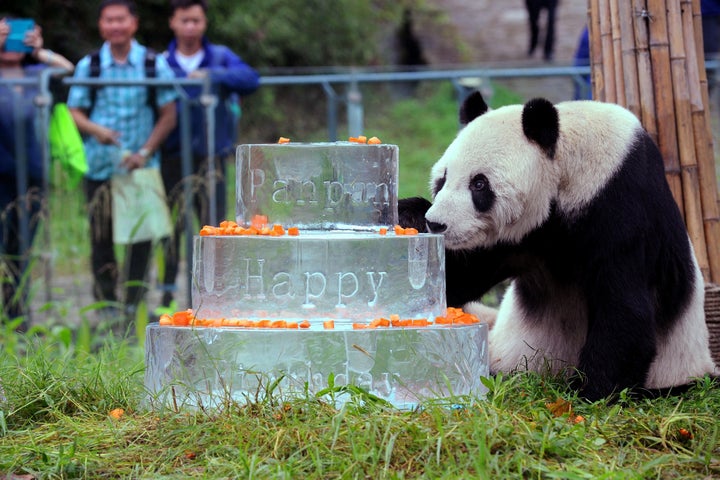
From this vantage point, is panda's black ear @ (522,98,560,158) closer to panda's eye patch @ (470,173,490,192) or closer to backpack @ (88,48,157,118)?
panda's eye patch @ (470,173,490,192)

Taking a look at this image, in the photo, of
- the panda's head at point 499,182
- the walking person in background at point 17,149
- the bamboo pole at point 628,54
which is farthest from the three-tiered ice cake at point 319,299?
the walking person in background at point 17,149

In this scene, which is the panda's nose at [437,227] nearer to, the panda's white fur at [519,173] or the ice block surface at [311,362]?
the panda's white fur at [519,173]

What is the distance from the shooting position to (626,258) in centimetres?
364

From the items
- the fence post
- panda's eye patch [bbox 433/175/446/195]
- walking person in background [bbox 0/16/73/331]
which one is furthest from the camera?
the fence post

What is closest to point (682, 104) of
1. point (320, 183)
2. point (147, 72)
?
point (320, 183)

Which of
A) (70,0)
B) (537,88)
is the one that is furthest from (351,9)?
(70,0)

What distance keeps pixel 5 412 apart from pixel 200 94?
4.41 meters

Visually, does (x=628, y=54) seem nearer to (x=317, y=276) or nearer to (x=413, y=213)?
(x=413, y=213)

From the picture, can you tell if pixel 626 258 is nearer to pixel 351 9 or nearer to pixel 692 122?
pixel 692 122

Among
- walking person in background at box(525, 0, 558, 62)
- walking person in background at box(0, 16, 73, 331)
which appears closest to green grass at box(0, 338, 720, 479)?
walking person in background at box(0, 16, 73, 331)

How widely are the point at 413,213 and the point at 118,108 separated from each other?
3.89 meters

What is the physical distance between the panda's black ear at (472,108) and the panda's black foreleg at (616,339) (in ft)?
2.84

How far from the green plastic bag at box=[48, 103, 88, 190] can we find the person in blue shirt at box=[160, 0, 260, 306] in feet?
2.20

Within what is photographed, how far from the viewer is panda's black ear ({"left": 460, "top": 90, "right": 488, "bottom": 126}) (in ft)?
13.3
